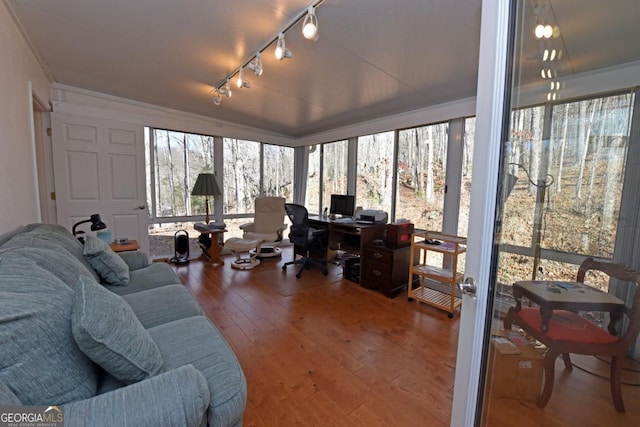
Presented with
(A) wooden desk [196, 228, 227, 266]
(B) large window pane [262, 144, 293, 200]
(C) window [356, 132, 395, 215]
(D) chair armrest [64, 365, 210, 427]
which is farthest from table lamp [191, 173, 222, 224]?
(D) chair armrest [64, 365, 210, 427]

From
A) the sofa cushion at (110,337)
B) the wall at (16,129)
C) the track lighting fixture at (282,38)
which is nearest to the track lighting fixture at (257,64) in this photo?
the track lighting fixture at (282,38)

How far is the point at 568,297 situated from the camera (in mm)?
1044

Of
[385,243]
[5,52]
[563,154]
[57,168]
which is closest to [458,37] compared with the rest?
[563,154]

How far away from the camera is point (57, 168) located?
2.97 metres

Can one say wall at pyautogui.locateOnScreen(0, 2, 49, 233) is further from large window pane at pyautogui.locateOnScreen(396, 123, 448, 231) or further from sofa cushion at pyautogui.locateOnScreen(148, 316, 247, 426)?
large window pane at pyautogui.locateOnScreen(396, 123, 448, 231)

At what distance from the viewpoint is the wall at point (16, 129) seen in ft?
5.31

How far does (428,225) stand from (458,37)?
2.22 metres

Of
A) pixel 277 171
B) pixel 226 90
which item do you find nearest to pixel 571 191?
pixel 226 90

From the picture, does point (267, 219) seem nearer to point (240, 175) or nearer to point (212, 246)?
point (212, 246)

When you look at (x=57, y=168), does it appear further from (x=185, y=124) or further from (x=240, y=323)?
(x=240, y=323)

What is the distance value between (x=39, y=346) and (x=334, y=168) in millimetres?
4359

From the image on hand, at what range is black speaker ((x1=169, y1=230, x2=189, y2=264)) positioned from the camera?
3.92 m

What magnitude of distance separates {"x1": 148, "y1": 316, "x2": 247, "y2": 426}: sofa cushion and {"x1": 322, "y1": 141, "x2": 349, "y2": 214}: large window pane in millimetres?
3555

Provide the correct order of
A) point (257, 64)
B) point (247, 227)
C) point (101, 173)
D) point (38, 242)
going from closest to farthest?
point (38, 242) → point (257, 64) → point (101, 173) → point (247, 227)
